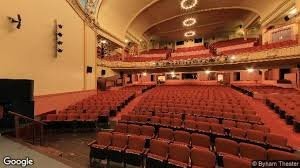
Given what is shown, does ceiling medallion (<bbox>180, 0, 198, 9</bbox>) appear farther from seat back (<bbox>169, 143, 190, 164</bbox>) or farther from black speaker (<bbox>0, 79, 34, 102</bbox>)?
seat back (<bbox>169, 143, 190, 164</bbox>)

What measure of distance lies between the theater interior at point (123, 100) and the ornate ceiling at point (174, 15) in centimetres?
11

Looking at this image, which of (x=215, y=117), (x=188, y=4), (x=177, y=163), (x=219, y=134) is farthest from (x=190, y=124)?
(x=188, y=4)

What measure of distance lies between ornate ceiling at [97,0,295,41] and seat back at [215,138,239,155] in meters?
10.7

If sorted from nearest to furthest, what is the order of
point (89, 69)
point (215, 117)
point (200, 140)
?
point (200, 140), point (215, 117), point (89, 69)

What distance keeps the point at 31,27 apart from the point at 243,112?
6.63 m

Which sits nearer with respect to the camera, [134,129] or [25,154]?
[25,154]

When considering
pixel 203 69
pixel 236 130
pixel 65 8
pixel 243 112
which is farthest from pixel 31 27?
pixel 203 69

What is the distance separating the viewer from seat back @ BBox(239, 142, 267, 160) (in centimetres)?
299

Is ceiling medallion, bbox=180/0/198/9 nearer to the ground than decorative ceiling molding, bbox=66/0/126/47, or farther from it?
farther from it

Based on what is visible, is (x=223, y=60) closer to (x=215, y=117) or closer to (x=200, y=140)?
(x=215, y=117)

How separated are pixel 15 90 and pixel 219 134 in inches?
175

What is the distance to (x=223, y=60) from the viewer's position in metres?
14.2

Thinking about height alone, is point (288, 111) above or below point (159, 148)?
above

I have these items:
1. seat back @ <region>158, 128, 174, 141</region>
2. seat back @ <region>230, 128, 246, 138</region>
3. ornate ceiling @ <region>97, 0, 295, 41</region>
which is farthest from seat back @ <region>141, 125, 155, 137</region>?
ornate ceiling @ <region>97, 0, 295, 41</region>
